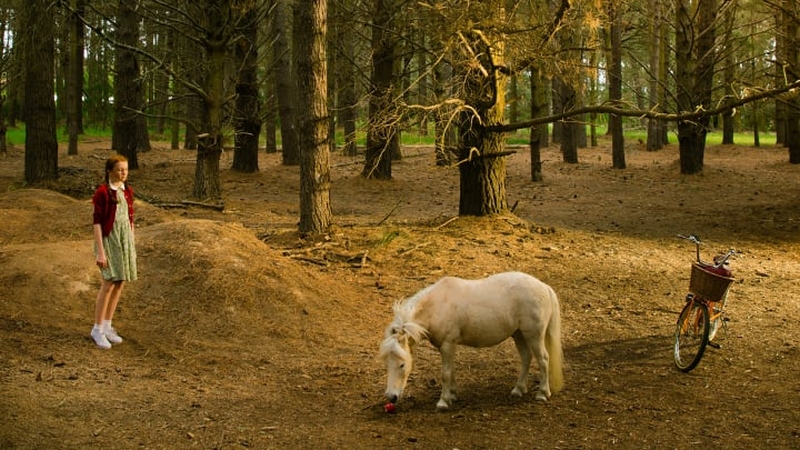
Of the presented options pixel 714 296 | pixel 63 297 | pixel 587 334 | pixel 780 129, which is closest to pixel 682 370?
pixel 714 296

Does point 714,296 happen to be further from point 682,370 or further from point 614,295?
point 614,295

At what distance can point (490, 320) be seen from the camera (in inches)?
263

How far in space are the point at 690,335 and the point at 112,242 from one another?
5804mm

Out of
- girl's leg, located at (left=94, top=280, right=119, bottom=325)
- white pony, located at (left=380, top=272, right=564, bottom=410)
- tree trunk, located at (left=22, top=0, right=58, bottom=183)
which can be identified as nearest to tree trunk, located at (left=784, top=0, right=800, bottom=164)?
white pony, located at (left=380, top=272, right=564, bottom=410)

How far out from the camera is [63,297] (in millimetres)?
8516

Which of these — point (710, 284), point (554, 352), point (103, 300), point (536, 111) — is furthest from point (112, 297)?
point (536, 111)

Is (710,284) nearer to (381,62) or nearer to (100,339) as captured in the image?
(100,339)

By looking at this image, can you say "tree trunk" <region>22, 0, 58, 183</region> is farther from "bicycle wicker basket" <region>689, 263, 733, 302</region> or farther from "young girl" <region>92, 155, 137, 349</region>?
"bicycle wicker basket" <region>689, 263, 733, 302</region>

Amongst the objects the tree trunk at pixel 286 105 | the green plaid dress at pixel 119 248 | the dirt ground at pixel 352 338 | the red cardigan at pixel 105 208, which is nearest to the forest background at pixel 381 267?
the dirt ground at pixel 352 338

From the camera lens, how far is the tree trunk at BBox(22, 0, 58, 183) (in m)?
17.5

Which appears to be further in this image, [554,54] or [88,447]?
[554,54]

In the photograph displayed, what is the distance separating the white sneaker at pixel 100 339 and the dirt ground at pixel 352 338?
0.14 meters

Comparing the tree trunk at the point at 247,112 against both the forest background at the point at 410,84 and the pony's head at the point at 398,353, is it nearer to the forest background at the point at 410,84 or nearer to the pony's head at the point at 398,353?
the forest background at the point at 410,84

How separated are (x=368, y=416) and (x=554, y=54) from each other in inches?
334
